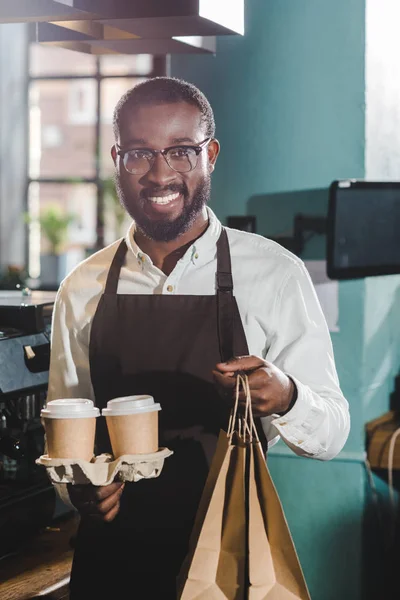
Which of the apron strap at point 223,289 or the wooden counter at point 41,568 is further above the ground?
the apron strap at point 223,289

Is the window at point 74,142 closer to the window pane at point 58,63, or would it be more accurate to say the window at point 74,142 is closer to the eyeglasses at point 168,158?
the window pane at point 58,63

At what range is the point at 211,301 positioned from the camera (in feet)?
5.86

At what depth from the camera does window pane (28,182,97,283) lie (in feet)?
24.0

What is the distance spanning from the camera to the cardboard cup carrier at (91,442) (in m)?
1.52

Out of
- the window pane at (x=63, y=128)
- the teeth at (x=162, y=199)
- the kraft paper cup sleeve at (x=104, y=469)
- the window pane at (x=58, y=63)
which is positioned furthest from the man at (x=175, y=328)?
the window pane at (x=58, y=63)

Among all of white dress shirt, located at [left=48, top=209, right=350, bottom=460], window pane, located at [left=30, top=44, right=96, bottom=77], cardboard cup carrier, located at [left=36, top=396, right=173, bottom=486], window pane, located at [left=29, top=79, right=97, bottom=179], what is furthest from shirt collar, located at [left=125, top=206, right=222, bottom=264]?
window pane, located at [left=30, top=44, right=96, bottom=77]

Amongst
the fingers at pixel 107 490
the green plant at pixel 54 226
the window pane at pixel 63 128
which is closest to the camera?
the fingers at pixel 107 490

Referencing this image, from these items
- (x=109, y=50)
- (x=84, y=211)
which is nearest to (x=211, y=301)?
(x=109, y=50)

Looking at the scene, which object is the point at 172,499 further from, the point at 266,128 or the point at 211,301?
the point at 266,128

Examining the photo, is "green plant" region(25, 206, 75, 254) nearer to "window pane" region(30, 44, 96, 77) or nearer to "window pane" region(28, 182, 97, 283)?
"window pane" region(28, 182, 97, 283)

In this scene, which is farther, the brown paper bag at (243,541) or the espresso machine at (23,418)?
the espresso machine at (23,418)

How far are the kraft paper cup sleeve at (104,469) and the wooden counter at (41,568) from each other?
1.31ft

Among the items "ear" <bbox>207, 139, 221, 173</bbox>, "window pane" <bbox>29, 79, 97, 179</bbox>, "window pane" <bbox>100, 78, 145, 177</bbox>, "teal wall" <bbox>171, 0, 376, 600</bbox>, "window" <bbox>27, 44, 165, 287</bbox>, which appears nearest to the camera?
"ear" <bbox>207, 139, 221, 173</bbox>

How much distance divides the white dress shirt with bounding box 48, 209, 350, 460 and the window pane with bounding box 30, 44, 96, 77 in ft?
Answer: 20.2
